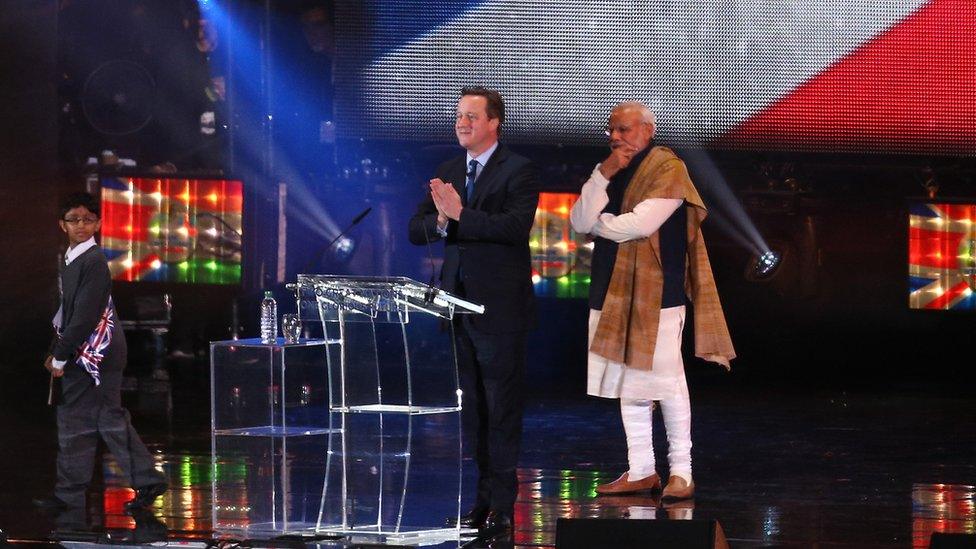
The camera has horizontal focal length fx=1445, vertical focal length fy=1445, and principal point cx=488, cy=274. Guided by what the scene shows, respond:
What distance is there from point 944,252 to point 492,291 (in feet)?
23.7

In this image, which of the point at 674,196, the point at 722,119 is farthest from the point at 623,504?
the point at 722,119

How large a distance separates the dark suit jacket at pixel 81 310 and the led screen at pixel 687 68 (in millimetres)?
4478

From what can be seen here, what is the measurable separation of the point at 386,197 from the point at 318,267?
81cm

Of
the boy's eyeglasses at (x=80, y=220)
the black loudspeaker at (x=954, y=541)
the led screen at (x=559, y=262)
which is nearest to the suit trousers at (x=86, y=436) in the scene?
the boy's eyeglasses at (x=80, y=220)

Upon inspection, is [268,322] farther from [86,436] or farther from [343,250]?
[343,250]

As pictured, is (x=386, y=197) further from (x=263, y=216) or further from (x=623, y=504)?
(x=623, y=504)

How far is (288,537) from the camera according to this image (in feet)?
15.9

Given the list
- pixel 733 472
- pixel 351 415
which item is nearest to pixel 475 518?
pixel 351 415

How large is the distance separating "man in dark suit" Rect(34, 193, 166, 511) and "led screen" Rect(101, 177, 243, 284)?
611cm

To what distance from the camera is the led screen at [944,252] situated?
443 inches

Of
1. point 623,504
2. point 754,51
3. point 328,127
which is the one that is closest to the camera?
point 623,504

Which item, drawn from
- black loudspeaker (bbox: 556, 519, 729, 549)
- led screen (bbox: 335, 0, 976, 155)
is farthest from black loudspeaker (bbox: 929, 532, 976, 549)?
led screen (bbox: 335, 0, 976, 155)

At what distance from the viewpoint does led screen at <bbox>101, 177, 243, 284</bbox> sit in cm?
1172

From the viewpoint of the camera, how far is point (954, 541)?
387cm
